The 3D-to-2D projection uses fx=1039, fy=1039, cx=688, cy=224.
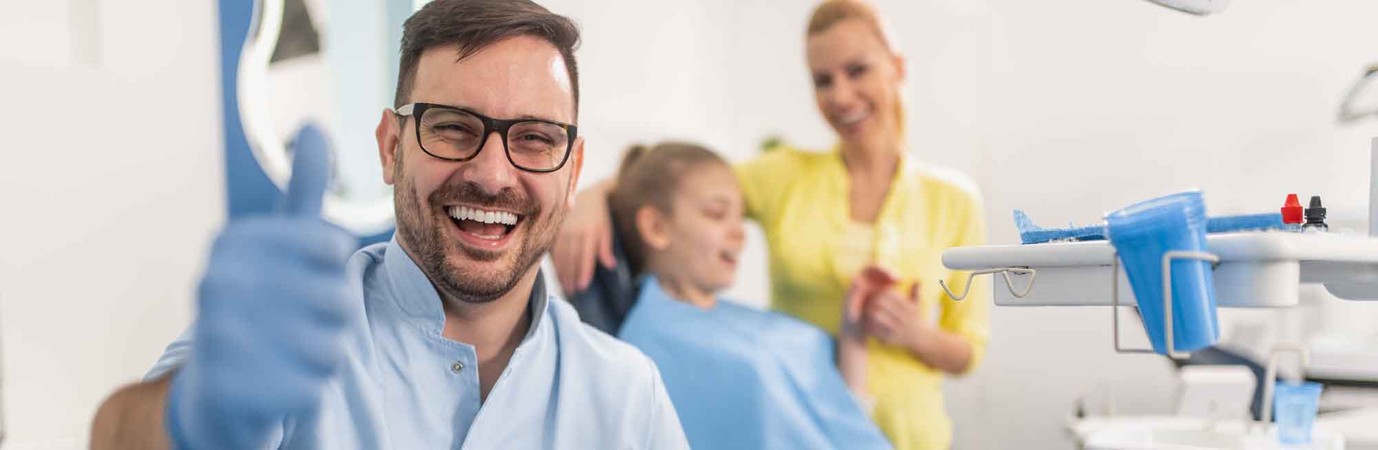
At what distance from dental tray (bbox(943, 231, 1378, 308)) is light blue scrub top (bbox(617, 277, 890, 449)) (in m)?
1.58

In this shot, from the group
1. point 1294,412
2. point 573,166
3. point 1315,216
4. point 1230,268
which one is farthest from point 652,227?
point 1230,268

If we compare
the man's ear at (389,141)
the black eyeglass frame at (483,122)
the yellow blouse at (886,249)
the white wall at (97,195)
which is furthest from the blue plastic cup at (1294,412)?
the white wall at (97,195)

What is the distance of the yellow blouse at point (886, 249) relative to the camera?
2.76m

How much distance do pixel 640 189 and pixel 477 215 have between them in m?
1.36

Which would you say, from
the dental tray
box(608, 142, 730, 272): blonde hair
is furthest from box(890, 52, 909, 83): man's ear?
the dental tray

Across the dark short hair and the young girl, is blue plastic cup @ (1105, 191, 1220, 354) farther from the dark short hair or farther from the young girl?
the young girl

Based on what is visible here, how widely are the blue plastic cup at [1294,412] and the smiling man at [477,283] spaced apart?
1438mm

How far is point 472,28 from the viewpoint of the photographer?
146cm

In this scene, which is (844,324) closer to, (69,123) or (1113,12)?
(1113,12)

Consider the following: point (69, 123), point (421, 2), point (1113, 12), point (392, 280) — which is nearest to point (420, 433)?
point (392, 280)

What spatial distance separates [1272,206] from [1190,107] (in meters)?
0.39

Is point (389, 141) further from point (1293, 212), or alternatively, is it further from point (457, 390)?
point (1293, 212)

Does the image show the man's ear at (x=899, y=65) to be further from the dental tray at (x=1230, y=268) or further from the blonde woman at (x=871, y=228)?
the dental tray at (x=1230, y=268)

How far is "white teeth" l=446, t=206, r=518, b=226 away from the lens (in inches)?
55.8
